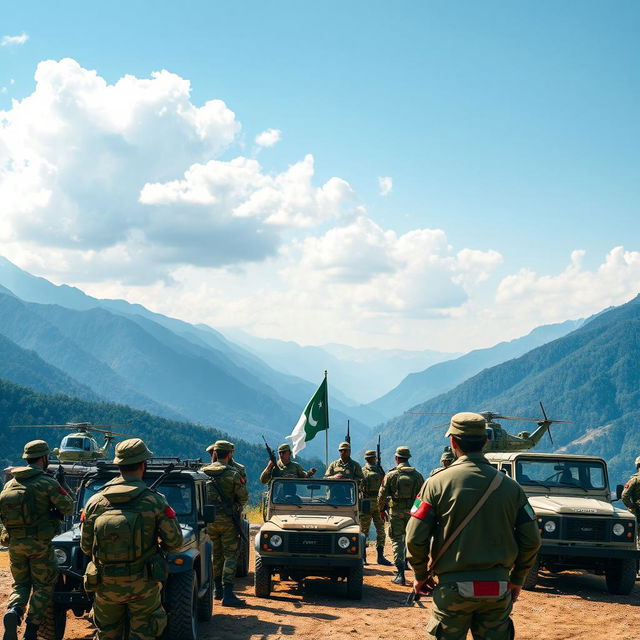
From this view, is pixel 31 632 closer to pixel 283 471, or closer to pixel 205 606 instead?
pixel 205 606

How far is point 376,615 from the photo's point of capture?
1008cm

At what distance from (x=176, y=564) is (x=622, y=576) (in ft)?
24.6

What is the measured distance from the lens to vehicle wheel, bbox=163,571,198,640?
7.69 m

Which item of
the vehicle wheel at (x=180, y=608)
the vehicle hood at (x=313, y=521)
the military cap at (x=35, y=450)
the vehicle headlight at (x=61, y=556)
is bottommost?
the vehicle wheel at (x=180, y=608)

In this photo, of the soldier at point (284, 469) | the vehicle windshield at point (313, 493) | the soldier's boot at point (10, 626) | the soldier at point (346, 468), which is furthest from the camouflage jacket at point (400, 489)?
the soldier's boot at point (10, 626)

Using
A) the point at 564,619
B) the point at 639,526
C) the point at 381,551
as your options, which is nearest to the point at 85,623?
the point at 564,619

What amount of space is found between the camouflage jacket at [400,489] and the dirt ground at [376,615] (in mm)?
1268

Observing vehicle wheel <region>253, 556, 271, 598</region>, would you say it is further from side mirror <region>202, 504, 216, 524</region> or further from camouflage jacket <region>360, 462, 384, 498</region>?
camouflage jacket <region>360, 462, 384, 498</region>

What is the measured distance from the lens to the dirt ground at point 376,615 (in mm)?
9133

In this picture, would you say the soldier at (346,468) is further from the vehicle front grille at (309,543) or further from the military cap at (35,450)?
the military cap at (35,450)

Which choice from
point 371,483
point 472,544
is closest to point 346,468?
point 371,483

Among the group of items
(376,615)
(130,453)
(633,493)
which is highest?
(130,453)

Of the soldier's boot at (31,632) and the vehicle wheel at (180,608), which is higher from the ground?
the vehicle wheel at (180,608)

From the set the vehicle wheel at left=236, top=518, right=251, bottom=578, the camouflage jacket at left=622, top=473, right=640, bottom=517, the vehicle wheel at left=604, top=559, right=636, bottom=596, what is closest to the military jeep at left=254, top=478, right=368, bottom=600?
the vehicle wheel at left=236, top=518, right=251, bottom=578
